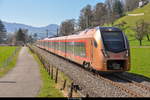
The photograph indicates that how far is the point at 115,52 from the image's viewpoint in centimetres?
1420

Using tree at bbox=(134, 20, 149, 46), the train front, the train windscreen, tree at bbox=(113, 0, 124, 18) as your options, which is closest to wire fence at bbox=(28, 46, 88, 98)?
the train front

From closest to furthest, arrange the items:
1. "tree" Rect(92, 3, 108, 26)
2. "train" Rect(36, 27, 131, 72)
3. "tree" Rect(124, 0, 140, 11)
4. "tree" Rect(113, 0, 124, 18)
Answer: "train" Rect(36, 27, 131, 72), "tree" Rect(92, 3, 108, 26), "tree" Rect(113, 0, 124, 18), "tree" Rect(124, 0, 140, 11)

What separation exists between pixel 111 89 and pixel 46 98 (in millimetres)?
3571

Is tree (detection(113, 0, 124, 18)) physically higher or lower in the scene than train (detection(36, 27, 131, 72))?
higher

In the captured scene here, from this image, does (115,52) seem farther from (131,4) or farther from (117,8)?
(131,4)

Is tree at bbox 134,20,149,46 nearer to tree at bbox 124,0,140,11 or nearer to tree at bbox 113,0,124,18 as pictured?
tree at bbox 113,0,124,18

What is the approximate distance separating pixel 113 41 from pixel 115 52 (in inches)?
31.2

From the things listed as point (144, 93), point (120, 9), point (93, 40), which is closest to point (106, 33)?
point (93, 40)

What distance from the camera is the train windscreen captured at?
14.3 metres

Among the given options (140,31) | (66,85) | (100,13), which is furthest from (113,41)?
(100,13)

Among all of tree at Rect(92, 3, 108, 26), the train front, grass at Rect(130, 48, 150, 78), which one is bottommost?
grass at Rect(130, 48, 150, 78)

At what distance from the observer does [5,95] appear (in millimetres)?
10453

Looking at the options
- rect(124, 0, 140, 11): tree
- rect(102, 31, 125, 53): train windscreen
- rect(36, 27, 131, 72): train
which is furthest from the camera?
rect(124, 0, 140, 11): tree

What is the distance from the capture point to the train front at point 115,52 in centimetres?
1417
